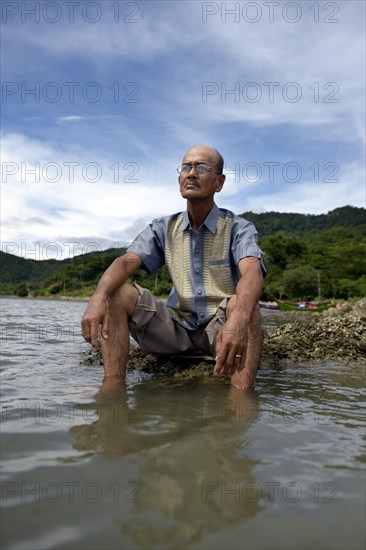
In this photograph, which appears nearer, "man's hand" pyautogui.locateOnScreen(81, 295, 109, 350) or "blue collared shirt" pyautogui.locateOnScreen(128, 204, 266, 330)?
"man's hand" pyautogui.locateOnScreen(81, 295, 109, 350)

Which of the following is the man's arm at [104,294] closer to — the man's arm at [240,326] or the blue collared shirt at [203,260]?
the blue collared shirt at [203,260]

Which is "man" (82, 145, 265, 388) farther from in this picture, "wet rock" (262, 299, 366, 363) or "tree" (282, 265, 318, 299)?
"tree" (282, 265, 318, 299)

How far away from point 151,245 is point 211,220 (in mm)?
534

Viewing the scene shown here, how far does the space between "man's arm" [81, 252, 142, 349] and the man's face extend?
661 mm

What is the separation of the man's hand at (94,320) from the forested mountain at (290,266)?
11217 mm

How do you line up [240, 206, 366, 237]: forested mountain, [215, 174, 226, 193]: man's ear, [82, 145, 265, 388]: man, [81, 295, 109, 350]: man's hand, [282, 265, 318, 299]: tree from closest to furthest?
1. [81, 295, 109, 350]: man's hand
2. [82, 145, 265, 388]: man
3. [215, 174, 226, 193]: man's ear
4. [282, 265, 318, 299]: tree
5. [240, 206, 366, 237]: forested mountain

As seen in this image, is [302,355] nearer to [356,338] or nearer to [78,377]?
[356,338]

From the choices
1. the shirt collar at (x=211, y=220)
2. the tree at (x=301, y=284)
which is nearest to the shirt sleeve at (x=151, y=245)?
the shirt collar at (x=211, y=220)

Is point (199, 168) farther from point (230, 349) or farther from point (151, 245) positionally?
point (230, 349)

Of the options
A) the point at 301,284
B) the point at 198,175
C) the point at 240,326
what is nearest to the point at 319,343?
the point at 198,175

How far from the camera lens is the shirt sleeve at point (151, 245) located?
360cm

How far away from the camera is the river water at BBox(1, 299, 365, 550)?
1194 millimetres

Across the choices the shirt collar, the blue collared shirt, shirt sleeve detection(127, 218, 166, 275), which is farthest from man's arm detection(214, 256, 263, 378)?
shirt sleeve detection(127, 218, 166, 275)

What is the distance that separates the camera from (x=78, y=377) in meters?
3.50
